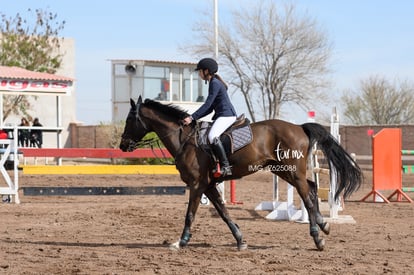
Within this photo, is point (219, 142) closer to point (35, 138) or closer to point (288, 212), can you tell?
point (288, 212)

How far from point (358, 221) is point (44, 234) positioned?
5570 mm

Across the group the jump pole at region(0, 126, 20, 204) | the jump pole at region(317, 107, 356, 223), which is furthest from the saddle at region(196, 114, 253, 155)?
the jump pole at region(0, 126, 20, 204)

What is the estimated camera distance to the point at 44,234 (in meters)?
12.0

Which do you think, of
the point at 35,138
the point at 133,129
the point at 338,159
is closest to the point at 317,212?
the point at 338,159

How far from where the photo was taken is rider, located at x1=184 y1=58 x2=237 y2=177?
10328 mm

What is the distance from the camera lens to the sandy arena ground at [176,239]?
28.6 ft

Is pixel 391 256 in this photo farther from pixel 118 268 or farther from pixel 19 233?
pixel 19 233

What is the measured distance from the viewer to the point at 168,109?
1087 centimetres

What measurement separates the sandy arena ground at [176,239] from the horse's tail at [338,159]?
0.82 meters

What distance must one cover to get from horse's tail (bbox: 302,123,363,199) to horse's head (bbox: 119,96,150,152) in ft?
7.51

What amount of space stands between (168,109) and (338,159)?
2501 mm

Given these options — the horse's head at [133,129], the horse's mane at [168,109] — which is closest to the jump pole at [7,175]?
the horse's head at [133,129]

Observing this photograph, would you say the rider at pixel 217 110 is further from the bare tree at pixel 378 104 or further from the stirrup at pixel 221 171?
the bare tree at pixel 378 104

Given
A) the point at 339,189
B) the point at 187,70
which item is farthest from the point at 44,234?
the point at 187,70
